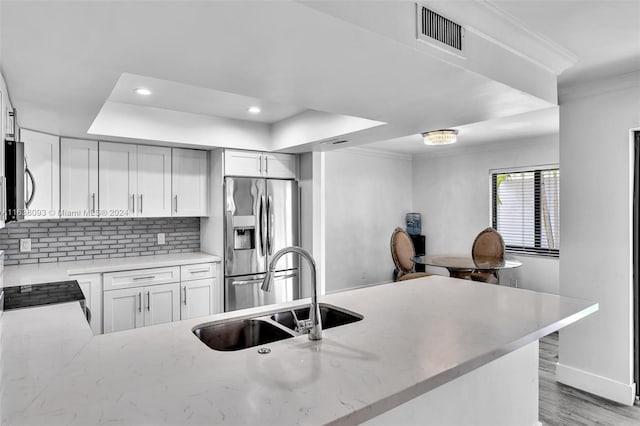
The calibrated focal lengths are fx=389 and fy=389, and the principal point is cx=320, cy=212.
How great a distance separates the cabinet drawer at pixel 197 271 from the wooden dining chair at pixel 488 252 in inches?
116

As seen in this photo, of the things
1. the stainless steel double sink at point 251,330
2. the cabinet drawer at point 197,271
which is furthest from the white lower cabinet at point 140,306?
the stainless steel double sink at point 251,330

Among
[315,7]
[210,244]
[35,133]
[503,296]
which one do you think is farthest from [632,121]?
[35,133]

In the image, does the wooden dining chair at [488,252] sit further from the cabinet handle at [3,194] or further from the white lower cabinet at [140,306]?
the cabinet handle at [3,194]

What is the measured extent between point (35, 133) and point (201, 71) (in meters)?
2.19

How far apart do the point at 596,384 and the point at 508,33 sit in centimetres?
271

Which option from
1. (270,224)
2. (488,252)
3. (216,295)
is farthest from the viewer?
(488,252)

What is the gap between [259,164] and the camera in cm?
422

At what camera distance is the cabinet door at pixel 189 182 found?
4.05 meters

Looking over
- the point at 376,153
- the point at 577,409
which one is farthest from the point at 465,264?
the point at 376,153

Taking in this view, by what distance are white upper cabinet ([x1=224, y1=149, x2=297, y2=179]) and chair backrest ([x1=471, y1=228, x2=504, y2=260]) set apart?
8.16 ft

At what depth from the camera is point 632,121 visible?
2.81m

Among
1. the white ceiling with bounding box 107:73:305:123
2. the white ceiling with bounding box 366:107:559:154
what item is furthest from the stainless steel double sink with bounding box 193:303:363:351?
the white ceiling with bounding box 366:107:559:154

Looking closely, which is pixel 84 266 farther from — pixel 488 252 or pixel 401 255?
pixel 488 252

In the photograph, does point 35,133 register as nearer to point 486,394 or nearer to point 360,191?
point 486,394
